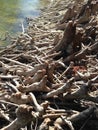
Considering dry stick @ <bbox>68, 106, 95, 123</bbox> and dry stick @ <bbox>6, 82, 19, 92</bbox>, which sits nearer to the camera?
dry stick @ <bbox>68, 106, 95, 123</bbox>

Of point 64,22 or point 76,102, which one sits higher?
point 64,22

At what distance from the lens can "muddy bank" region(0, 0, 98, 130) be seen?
4.21 metres

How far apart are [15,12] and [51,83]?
788cm

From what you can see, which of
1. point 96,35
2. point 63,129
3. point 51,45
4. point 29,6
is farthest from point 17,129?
point 29,6

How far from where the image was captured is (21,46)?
7.16 m

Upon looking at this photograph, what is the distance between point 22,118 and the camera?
3.96 m

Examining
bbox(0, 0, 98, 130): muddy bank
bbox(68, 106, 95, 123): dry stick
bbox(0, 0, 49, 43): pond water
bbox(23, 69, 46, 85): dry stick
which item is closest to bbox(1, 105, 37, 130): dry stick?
bbox(0, 0, 98, 130): muddy bank

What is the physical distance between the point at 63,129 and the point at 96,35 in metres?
3.24

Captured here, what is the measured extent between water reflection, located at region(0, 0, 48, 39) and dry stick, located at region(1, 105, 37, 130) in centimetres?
580

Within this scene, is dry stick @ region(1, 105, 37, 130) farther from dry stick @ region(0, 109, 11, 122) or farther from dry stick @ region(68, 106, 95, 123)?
dry stick @ region(68, 106, 95, 123)

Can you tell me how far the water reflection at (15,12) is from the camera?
1038cm

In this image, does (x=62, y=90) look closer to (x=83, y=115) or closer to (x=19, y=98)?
(x=83, y=115)

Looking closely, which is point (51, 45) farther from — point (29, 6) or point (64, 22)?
point (29, 6)

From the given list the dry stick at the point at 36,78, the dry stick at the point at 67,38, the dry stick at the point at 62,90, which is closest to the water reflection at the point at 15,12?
the dry stick at the point at 67,38
